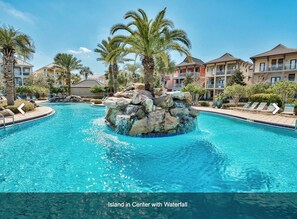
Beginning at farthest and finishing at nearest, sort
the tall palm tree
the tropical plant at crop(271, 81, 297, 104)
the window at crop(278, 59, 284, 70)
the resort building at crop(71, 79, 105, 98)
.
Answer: the resort building at crop(71, 79, 105, 98), the window at crop(278, 59, 284, 70), the tropical plant at crop(271, 81, 297, 104), the tall palm tree

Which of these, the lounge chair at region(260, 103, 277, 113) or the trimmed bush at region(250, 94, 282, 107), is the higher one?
the trimmed bush at region(250, 94, 282, 107)

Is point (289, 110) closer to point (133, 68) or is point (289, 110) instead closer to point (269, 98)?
point (269, 98)

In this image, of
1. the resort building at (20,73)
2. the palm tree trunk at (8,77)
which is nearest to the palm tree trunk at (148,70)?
the palm tree trunk at (8,77)

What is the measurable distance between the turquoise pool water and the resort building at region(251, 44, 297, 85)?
25.6 meters

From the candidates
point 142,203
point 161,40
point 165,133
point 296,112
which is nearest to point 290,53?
point 296,112

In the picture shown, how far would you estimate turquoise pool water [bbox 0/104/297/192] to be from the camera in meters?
3.97

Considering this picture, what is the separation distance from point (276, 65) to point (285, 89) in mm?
14917

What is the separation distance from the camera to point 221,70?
33.7 m

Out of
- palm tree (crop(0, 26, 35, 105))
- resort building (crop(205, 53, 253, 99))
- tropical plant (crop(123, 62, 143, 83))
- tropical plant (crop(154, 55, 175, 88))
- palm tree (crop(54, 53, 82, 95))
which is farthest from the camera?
tropical plant (crop(123, 62, 143, 83))

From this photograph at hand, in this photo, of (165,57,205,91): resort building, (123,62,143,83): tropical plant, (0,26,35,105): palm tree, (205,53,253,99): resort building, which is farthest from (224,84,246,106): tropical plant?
(0,26,35,105): palm tree

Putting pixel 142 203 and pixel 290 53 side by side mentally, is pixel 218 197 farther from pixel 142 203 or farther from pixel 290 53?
pixel 290 53

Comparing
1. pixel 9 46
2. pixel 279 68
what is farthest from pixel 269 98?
pixel 9 46

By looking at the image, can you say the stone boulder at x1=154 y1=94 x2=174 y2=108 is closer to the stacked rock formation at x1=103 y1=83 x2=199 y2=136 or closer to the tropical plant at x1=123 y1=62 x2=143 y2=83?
the stacked rock formation at x1=103 y1=83 x2=199 y2=136

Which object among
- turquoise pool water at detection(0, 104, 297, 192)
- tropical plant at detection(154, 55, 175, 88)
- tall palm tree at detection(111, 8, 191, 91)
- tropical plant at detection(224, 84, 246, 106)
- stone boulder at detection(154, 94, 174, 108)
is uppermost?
tropical plant at detection(154, 55, 175, 88)
